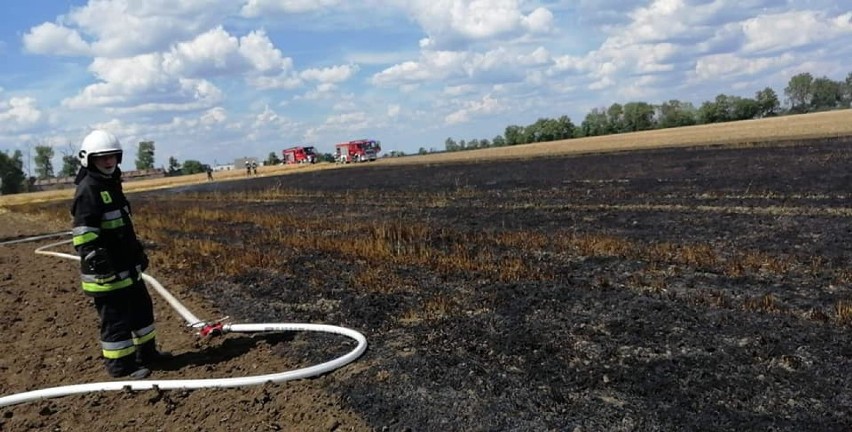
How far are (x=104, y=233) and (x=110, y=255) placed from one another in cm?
21

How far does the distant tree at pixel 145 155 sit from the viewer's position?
135000mm

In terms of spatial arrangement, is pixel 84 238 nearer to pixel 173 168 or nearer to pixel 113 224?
pixel 113 224

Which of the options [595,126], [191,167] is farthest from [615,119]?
[191,167]

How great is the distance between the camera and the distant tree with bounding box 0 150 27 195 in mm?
98750

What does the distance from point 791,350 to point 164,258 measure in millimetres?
10680

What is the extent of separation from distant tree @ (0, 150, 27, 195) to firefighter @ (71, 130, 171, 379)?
369 feet

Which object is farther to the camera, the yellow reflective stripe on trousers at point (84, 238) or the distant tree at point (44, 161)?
the distant tree at point (44, 161)

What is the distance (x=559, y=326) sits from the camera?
6.09 meters

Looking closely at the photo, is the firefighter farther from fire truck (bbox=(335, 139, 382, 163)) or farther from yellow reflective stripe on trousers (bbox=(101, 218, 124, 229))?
fire truck (bbox=(335, 139, 382, 163))

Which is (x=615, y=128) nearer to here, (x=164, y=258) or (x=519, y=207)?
(x=519, y=207)

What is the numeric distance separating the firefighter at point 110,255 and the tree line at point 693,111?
104331 millimetres

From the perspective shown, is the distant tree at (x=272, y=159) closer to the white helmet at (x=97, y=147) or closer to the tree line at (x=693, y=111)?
the tree line at (x=693, y=111)

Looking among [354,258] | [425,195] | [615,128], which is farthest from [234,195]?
[615,128]

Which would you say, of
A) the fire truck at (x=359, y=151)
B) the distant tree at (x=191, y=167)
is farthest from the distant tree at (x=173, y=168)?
the fire truck at (x=359, y=151)
